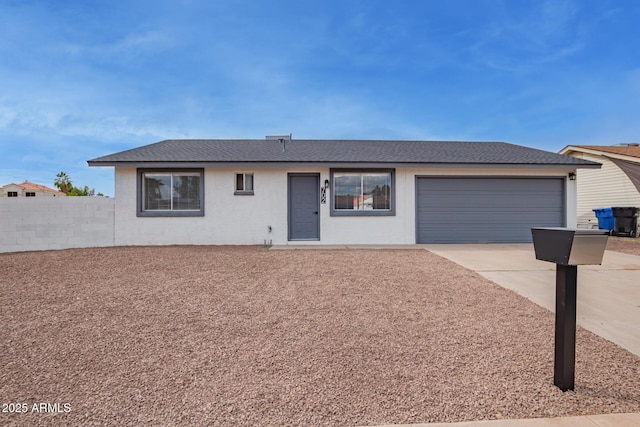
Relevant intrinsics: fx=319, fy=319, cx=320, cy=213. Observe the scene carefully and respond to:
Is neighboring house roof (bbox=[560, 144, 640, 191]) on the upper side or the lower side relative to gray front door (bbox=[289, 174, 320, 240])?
upper

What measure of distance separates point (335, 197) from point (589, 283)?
23.0 ft

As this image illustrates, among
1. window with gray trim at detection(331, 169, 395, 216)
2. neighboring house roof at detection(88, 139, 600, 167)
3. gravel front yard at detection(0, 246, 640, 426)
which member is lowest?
gravel front yard at detection(0, 246, 640, 426)

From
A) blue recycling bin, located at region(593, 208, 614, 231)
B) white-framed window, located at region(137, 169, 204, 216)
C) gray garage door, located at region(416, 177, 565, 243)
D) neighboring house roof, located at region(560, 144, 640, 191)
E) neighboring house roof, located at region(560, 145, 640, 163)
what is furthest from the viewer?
neighboring house roof, located at region(560, 145, 640, 163)

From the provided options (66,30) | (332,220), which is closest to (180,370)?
(332,220)

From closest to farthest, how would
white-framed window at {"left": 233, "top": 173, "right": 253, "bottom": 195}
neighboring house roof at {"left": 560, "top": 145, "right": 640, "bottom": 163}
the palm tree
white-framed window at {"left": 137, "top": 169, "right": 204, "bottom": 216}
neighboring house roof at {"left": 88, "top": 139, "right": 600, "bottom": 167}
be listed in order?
1. neighboring house roof at {"left": 88, "top": 139, "right": 600, "bottom": 167}
2. white-framed window at {"left": 137, "top": 169, "right": 204, "bottom": 216}
3. white-framed window at {"left": 233, "top": 173, "right": 253, "bottom": 195}
4. neighboring house roof at {"left": 560, "top": 145, "right": 640, "bottom": 163}
5. the palm tree

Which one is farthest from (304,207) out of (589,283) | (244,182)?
(589,283)

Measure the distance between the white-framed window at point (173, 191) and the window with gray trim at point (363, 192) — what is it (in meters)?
4.64

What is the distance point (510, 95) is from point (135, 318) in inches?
831

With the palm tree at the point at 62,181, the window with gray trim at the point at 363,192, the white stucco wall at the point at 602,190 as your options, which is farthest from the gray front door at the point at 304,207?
the palm tree at the point at 62,181

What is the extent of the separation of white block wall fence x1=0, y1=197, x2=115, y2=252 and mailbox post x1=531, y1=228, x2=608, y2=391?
1188 centimetres

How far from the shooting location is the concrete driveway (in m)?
3.66

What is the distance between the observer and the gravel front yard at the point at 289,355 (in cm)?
209

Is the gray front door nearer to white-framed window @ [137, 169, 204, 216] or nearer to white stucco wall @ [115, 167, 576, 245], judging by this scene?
white stucco wall @ [115, 167, 576, 245]

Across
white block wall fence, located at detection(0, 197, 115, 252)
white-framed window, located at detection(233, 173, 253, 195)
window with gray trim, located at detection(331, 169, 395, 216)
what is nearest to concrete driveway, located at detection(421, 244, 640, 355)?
window with gray trim, located at detection(331, 169, 395, 216)
